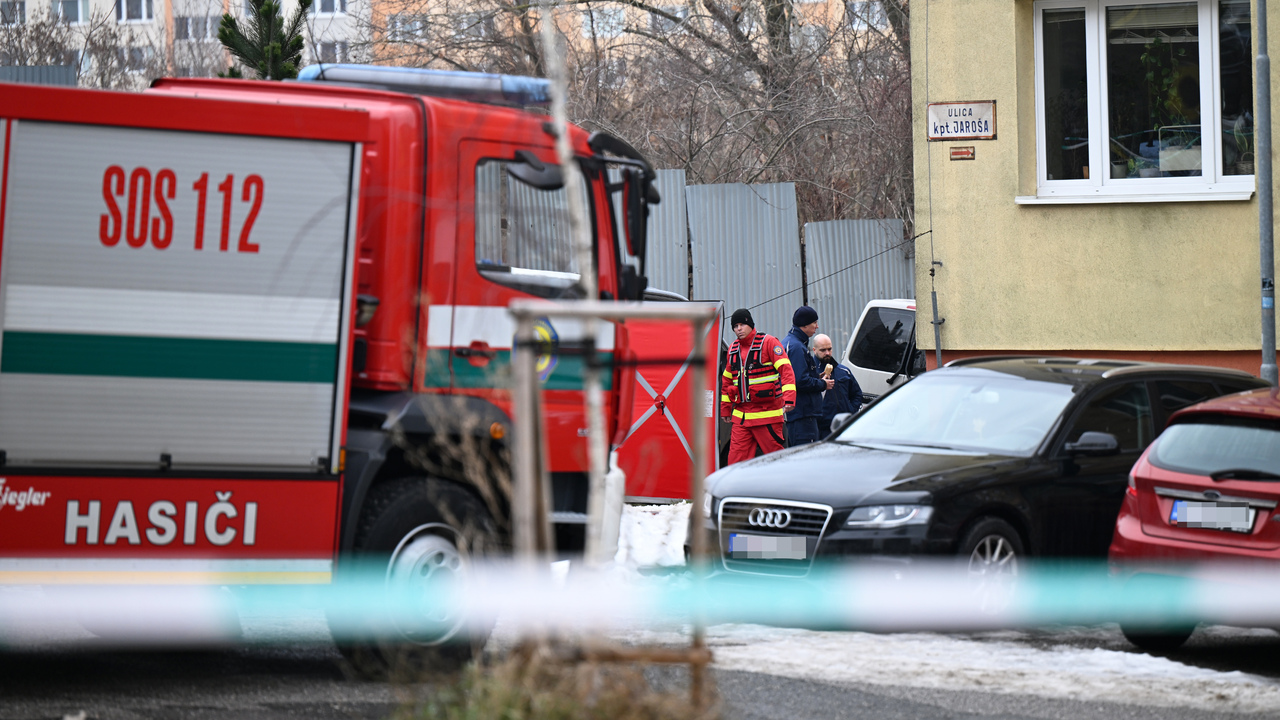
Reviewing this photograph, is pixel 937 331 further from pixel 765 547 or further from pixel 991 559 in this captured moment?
pixel 765 547

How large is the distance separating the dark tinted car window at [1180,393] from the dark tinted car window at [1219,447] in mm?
1482

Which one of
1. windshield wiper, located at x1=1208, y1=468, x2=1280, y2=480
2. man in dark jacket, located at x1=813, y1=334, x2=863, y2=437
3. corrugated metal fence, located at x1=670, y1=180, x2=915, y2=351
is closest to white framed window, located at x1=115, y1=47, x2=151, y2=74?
corrugated metal fence, located at x1=670, y1=180, x2=915, y2=351

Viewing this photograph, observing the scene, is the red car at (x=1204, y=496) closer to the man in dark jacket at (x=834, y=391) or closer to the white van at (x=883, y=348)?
the man in dark jacket at (x=834, y=391)

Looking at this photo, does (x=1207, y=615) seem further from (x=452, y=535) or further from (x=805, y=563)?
(x=452, y=535)

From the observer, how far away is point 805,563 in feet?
24.8

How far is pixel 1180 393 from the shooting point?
8.71m

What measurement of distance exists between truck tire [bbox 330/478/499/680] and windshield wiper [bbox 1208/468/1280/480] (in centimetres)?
343

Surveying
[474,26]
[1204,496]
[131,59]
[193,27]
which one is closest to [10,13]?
[131,59]

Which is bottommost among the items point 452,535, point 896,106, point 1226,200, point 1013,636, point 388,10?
point 1013,636

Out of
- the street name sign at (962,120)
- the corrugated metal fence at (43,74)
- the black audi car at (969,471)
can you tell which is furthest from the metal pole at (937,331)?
the corrugated metal fence at (43,74)

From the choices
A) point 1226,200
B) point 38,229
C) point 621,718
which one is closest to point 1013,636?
point 621,718

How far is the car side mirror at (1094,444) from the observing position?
7.92m

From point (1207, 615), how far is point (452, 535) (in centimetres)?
358

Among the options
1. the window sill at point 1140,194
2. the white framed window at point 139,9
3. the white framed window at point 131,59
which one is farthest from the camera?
the white framed window at point 139,9
